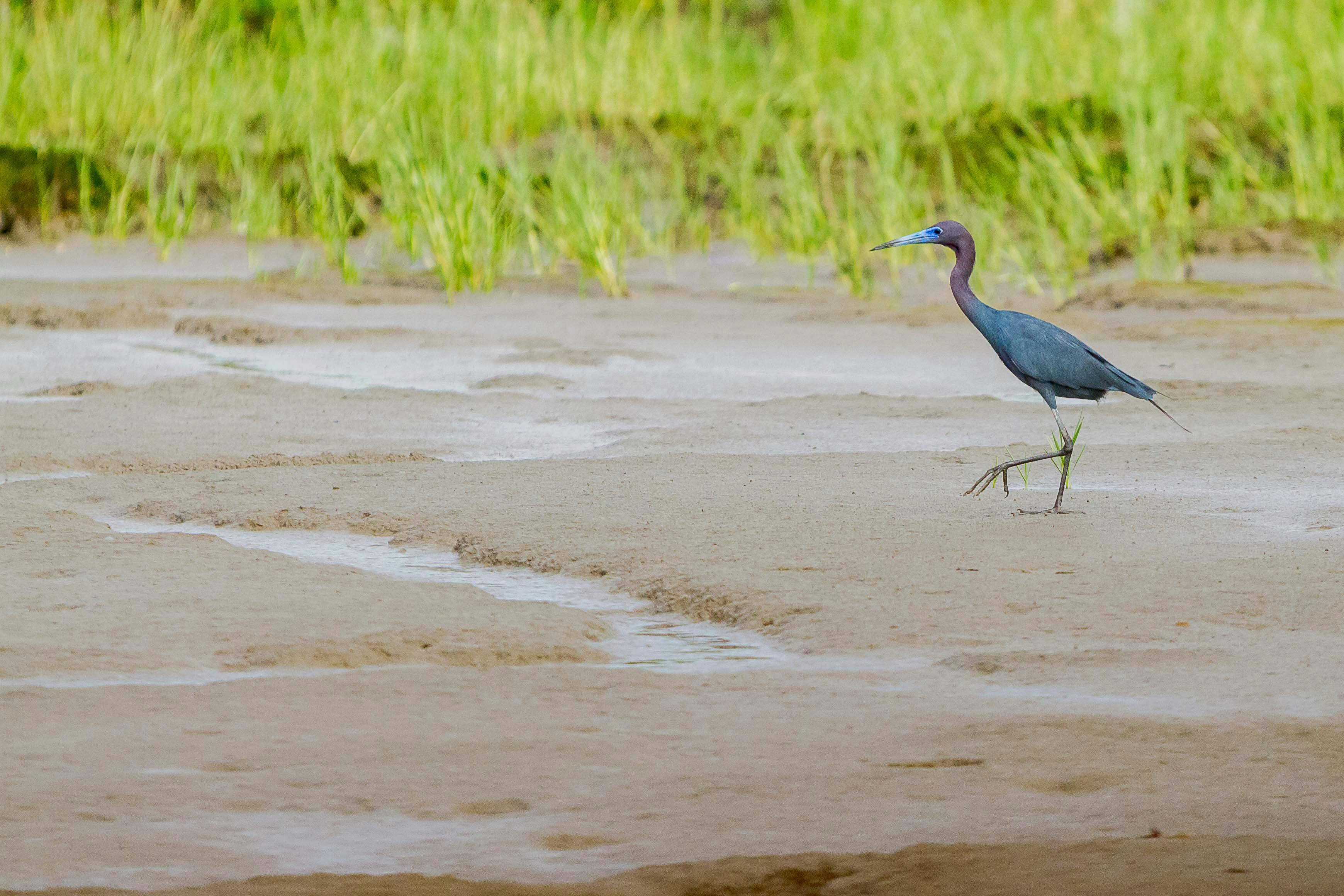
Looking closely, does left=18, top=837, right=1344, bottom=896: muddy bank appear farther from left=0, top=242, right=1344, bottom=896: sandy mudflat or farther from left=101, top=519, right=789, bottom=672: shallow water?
left=101, top=519, right=789, bottom=672: shallow water

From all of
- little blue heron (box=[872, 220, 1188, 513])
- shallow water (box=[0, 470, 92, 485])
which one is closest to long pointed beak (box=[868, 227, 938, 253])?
little blue heron (box=[872, 220, 1188, 513])

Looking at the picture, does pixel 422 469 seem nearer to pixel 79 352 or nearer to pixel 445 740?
pixel 445 740

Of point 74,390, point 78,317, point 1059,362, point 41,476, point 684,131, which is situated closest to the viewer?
point 1059,362

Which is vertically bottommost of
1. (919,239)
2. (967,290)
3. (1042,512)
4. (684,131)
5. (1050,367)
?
(1042,512)

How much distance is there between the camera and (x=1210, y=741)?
92.7 inches

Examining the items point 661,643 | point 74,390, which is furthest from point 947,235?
point 74,390

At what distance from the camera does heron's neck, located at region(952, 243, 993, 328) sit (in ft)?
13.7

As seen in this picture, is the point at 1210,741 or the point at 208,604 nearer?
the point at 1210,741

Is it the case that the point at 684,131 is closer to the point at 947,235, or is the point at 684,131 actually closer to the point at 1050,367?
the point at 947,235

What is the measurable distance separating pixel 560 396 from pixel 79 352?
1.70m

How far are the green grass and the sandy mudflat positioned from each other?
125 inches

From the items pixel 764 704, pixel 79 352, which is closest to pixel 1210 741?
pixel 764 704

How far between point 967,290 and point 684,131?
23.1 ft

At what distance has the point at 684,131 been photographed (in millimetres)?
11211
